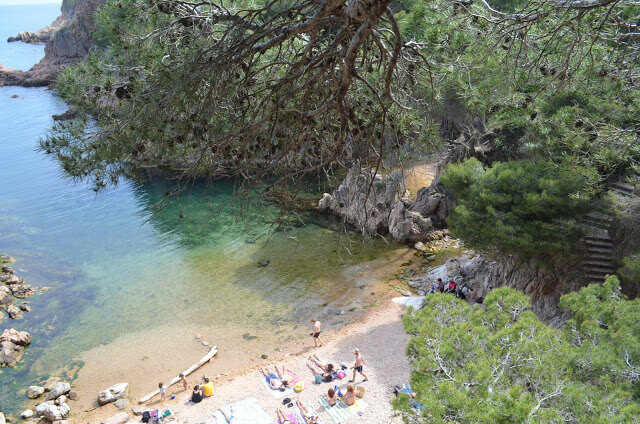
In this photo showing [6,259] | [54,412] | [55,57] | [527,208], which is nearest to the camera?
[54,412]

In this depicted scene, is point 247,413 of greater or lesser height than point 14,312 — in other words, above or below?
below

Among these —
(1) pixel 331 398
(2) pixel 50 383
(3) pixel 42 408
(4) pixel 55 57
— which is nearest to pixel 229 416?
(1) pixel 331 398

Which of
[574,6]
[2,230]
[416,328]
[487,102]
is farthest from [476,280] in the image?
[2,230]

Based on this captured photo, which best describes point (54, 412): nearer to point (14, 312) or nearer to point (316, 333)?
point (14, 312)

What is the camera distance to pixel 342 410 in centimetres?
964

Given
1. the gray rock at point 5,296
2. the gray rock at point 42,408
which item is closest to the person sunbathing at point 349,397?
the gray rock at point 42,408

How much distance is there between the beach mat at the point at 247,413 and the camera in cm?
963

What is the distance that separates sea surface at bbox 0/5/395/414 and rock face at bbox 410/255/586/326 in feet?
9.00

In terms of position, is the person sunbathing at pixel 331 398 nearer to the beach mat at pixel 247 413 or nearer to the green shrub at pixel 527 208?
the beach mat at pixel 247 413

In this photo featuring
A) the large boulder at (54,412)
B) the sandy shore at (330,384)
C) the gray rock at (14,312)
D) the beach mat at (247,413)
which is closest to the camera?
the beach mat at (247,413)

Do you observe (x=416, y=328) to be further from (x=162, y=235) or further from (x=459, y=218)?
(x=162, y=235)

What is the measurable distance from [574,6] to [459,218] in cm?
875

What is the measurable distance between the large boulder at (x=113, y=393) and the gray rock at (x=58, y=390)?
992mm

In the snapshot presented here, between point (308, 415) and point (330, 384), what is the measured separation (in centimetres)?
118
